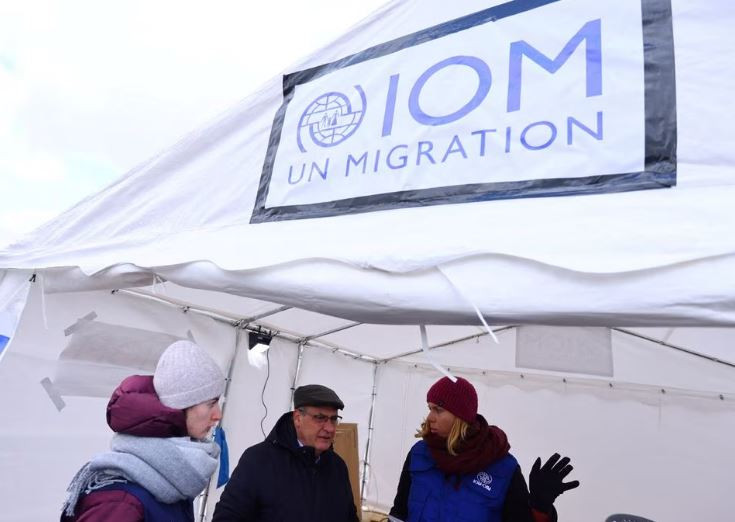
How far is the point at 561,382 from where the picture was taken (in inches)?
173

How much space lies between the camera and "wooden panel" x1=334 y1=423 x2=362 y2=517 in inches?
176

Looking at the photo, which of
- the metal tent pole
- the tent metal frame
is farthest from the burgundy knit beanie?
the metal tent pole

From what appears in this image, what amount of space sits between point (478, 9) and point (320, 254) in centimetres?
93

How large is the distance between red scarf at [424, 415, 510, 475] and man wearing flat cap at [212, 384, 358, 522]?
41cm

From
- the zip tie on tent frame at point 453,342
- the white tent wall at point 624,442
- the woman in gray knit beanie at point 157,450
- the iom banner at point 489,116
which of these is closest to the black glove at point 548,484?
the iom banner at point 489,116

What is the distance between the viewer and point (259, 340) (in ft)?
12.5

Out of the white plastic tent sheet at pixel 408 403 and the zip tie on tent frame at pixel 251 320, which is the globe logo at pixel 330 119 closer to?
the zip tie on tent frame at pixel 251 320

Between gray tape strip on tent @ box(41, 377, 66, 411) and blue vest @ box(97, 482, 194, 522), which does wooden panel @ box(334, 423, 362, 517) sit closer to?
gray tape strip on tent @ box(41, 377, 66, 411)

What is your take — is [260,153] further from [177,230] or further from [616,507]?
[616,507]

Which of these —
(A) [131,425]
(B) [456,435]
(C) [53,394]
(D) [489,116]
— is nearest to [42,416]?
(C) [53,394]

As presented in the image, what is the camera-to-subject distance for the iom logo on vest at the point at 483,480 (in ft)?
5.91

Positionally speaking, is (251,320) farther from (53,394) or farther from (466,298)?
(466,298)

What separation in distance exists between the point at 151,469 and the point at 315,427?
0.86 metres

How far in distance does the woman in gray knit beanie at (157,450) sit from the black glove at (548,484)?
1.35m
